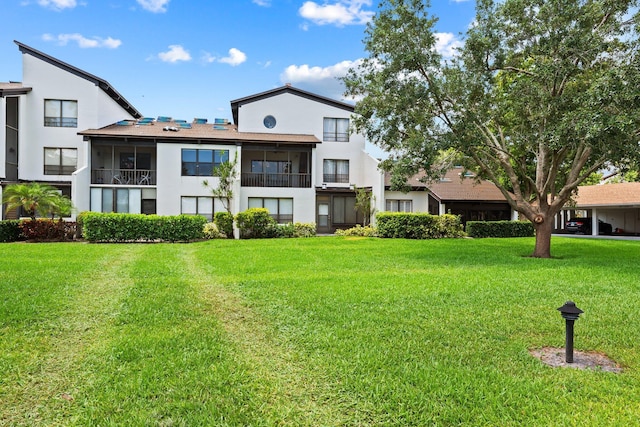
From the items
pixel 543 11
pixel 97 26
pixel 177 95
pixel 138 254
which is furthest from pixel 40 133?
pixel 543 11

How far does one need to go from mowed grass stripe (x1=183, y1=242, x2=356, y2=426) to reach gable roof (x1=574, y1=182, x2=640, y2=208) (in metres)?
27.9

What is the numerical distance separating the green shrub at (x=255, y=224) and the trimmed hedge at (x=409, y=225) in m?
6.04

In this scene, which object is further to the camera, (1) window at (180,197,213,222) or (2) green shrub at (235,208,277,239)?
(1) window at (180,197,213,222)

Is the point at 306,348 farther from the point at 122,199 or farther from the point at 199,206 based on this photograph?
the point at 122,199

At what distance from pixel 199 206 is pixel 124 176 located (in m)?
4.94

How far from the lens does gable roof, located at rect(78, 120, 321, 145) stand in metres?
24.1

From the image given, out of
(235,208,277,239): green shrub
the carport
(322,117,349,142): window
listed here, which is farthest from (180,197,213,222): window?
the carport

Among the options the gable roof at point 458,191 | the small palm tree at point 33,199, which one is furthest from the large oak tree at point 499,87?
the small palm tree at point 33,199

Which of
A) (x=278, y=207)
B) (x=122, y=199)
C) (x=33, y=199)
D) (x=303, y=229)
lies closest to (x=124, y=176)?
(x=122, y=199)

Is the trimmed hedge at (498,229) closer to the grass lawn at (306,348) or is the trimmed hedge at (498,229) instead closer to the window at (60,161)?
the grass lawn at (306,348)

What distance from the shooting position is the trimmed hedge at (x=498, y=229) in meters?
25.8

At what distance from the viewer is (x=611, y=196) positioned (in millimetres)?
29891

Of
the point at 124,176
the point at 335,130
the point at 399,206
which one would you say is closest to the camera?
the point at 124,176

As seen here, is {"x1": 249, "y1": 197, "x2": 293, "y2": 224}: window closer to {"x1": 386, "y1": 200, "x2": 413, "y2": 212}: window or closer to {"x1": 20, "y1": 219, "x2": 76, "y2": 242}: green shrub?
{"x1": 386, "y1": 200, "x2": 413, "y2": 212}: window
